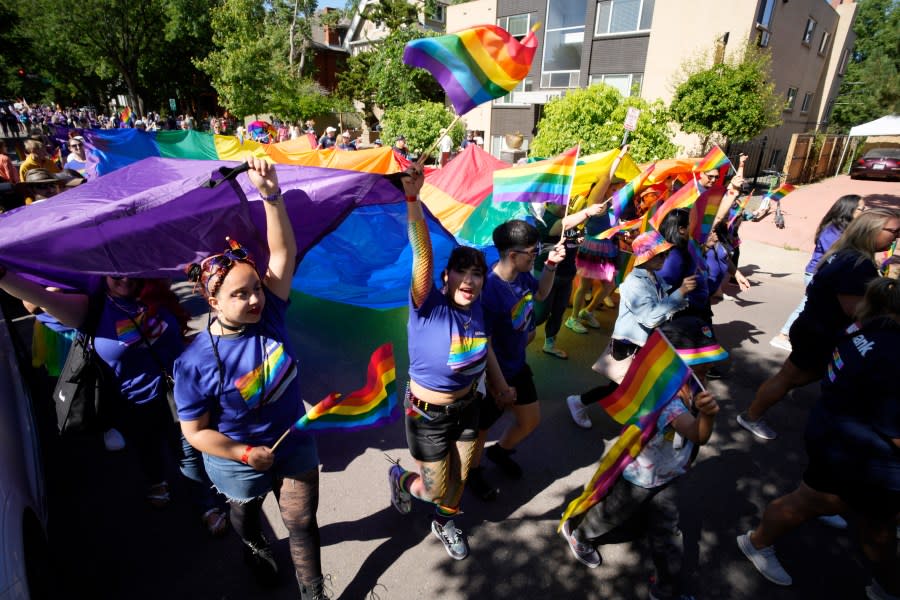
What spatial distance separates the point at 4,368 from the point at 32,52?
4523cm

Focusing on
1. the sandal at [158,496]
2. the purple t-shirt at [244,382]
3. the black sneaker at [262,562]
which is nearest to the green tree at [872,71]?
the purple t-shirt at [244,382]

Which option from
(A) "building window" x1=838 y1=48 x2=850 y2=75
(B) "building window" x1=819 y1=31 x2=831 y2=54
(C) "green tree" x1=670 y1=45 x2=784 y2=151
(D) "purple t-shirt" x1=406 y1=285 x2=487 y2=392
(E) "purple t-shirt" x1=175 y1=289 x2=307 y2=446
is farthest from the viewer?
(A) "building window" x1=838 y1=48 x2=850 y2=75

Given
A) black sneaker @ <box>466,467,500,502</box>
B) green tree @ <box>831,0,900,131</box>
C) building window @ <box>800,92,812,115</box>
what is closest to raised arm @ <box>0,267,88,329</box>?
black sneaker @ <box>466,467,500,502</box>

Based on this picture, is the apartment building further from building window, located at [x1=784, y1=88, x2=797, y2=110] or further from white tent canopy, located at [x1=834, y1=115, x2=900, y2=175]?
white tent canopy, located at [x1=834, y1=115, x2=900, y2=175]

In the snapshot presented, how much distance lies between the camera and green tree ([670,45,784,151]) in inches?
475

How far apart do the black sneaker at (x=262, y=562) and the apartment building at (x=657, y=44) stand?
638 inches

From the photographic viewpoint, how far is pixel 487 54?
8.18 feet

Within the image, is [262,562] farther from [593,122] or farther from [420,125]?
[420,125]

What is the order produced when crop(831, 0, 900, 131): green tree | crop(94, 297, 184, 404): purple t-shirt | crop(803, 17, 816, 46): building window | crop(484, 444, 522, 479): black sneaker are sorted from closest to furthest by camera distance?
1. crop(94, 297, 184, 404): purple t-shirt
2. crop(484, 444, 522, 479): black sneaker
3. crop(803, 17, 816, 46): building window
4. crop(831, 0, 900, 131): green tree

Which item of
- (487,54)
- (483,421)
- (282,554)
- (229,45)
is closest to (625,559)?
(483,421)

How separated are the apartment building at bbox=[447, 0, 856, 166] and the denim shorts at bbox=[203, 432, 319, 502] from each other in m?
16.0

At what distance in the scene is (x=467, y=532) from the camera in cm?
290

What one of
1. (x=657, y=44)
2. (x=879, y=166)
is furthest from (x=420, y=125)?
(x=879, y=166)

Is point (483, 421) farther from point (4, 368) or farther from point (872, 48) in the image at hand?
point (872, 48)
